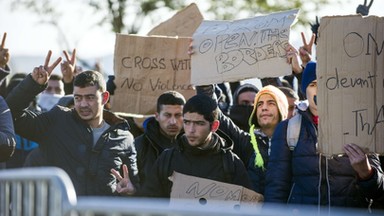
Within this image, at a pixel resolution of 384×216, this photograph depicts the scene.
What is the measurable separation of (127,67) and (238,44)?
1.68m

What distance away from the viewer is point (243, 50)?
28.3ft

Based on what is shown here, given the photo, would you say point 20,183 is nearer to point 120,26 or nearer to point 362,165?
point 362,165

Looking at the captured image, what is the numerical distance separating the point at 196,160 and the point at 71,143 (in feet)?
3.02

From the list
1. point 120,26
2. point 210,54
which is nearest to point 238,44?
point 210,54

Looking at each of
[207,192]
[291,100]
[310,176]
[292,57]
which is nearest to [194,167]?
[207,192]

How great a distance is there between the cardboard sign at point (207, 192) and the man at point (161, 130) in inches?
48.2

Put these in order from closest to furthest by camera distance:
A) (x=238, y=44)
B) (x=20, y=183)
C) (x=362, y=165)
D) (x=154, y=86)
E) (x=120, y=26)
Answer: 1. (x=20, y=183)
2. (x=362, y=165)
3. (x=238, y=44)
4. (x=154, y=86)
5. (x=120, y=26)

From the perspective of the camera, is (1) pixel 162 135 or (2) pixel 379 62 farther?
(1) pixel 162 135

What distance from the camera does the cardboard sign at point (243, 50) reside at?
8461 millimetres

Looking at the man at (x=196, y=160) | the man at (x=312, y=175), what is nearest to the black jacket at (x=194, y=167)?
the man at (x=196, y=160)

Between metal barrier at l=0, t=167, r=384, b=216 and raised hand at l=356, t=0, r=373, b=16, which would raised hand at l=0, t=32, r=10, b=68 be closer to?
raised hand at l=356, t=0, r=373, b=16

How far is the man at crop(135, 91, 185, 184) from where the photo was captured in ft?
29.1

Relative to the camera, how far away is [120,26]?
29.5 m

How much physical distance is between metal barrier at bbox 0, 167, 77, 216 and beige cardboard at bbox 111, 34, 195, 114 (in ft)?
15.7
